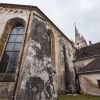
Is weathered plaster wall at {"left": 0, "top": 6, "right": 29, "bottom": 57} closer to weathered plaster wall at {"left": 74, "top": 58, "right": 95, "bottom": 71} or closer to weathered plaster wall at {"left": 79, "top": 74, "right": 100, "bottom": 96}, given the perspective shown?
weathered plaster wall at {"left": 79, "top": 74, "right": 100, "bottom": 96}

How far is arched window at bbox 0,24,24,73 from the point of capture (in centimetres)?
558

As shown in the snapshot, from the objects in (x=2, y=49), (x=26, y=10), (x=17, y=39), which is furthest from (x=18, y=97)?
(x=26, y=10)

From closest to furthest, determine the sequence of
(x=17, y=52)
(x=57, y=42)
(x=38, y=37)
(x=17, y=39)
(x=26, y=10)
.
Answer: (x=38, y=37), (x=17, y=52), (x=17, y=39), (x=26, y=10), (x=57, y=42)

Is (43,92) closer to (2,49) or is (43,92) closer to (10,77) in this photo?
(10,77)

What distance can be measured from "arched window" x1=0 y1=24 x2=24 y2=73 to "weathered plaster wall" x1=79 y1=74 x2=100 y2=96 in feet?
25.9

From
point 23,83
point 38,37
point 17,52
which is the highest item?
point 38,37

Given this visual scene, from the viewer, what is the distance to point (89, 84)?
10859 mm

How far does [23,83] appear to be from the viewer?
403 centimetres

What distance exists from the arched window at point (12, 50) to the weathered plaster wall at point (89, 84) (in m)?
7.90

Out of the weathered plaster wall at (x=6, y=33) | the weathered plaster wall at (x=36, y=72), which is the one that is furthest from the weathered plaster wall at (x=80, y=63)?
the weathered plaster wall at (x=6, y=33)

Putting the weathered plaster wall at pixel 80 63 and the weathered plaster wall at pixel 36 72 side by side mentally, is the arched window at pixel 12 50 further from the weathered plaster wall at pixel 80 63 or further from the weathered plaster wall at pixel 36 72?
the weathered plaster wall at pixel 80 63

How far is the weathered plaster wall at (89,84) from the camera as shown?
33.5 feet

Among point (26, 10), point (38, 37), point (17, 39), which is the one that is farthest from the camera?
point (26, 10)

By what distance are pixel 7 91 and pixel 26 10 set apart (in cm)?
533
